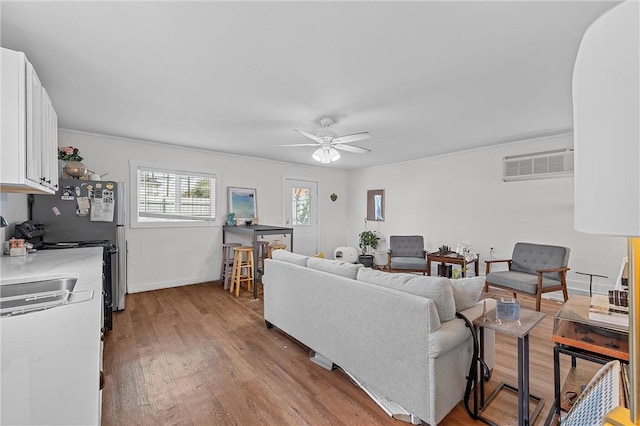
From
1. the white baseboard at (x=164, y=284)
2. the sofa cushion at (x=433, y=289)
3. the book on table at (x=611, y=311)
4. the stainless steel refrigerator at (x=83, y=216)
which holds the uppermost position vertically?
the stainless steel refrigerator at (x=83, y=216)

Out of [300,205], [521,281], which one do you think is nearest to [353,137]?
[521,281]

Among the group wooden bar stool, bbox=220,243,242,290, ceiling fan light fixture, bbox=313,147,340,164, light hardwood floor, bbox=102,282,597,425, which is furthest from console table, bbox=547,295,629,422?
wooden bar stool, bbox=220,243,242,290

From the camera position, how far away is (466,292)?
194 centimetres

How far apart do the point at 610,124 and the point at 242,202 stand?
17.9 ft

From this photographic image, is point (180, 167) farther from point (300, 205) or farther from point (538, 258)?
point (538, 258)

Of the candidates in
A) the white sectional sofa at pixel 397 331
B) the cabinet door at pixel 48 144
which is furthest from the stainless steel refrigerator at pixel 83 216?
the white sectional sofa at pixel 397 331

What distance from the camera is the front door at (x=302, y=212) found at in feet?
20.7

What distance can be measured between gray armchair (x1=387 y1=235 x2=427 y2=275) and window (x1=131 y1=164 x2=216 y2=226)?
3.30 metres

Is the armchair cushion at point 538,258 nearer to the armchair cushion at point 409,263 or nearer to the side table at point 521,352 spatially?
the armchair cushion at point 409,263

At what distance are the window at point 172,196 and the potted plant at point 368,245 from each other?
10.6ft

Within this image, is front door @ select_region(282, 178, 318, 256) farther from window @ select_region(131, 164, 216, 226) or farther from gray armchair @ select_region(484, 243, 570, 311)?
gray armchair @ select_region(484, 243, 570, 311)

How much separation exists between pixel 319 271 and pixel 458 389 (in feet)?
4.12

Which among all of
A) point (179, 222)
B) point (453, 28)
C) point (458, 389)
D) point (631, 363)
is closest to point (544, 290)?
point (458, 389)

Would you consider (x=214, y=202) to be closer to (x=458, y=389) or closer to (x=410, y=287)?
(x=410, y=287)
